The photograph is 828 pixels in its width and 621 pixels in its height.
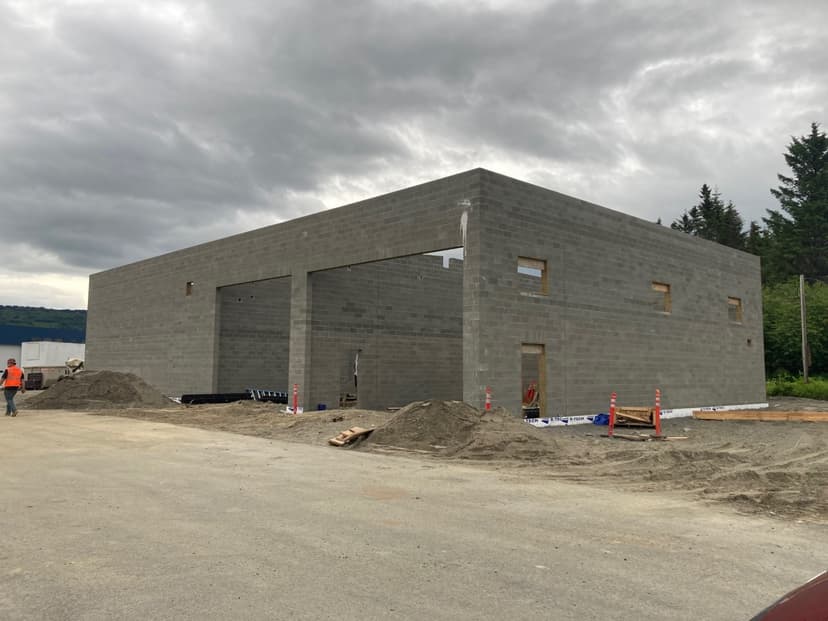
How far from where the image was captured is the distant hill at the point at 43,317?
104m

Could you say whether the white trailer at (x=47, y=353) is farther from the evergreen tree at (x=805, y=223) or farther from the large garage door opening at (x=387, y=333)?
the evergreen tree at (x=805, y=223)

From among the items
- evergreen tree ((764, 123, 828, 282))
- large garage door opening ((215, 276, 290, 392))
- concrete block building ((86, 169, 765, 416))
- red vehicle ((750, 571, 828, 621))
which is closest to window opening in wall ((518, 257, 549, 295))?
concrete block building ((86, 169, 765, 416))

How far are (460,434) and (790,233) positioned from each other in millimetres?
58902

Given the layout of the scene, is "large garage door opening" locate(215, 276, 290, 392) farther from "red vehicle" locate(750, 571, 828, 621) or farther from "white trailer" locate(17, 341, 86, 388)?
"white trailer" locate(17, 341, 86, 388)

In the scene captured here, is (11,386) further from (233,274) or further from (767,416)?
(767,416)

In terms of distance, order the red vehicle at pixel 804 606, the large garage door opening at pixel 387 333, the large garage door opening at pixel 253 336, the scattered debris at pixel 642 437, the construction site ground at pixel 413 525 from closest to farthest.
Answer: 1. the red vehicle at pixel 804 606
2. the construction site ground at pixel 413 525
3. the scattered debris at pixel 642 437
4. the large garage door opening at pixel 387 333
5. the large garage door opening at pixel 253 336

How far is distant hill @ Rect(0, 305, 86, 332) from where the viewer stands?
10386 cm

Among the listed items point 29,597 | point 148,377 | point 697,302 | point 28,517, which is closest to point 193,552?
point 29,597

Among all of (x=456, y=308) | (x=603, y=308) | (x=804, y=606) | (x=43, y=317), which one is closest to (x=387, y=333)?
(x=456, y=308)

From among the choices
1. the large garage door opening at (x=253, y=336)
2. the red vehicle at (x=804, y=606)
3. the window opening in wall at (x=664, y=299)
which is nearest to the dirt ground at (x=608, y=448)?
the window opening in wall at (x=664, y=299)

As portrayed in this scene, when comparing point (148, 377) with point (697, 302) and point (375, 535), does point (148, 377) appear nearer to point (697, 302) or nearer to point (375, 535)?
point (697, 302)

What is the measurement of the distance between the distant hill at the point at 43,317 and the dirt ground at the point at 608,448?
96.8m

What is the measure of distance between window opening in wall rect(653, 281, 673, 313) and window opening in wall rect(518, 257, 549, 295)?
23.0ft

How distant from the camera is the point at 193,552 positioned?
5977mm
